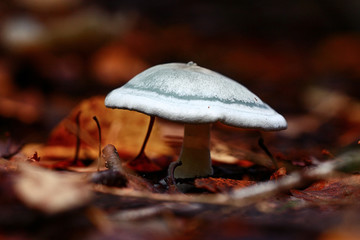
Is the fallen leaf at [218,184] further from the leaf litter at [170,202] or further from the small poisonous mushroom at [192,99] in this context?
the small poisonous mushroom at [192,99]

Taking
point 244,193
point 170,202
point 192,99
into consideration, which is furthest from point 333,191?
point 170,202

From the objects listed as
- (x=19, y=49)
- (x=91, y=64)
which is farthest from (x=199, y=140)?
(x=91, y=64)

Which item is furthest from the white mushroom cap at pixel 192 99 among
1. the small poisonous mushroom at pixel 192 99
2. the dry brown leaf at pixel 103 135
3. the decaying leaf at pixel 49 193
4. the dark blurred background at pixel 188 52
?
the dark blurred background at pixel 188 52

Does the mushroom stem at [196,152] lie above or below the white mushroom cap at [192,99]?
below

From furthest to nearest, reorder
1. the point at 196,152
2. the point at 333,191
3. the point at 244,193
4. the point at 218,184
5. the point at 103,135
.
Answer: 1. the point at 103,135
2. the point at 196,152
3. the point at 333,191
4. the point at 218,184
5. the point at 244,193

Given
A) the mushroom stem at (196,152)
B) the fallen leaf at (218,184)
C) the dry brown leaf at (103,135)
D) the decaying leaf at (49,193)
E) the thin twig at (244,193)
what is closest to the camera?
the decaying leaf at (49,193)

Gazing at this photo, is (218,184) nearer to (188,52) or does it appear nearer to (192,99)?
(192,99)

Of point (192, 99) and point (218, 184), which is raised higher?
point (192, 99)

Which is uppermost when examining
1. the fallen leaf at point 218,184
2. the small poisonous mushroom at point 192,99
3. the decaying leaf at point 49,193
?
the small poisonous mushroom at point 192,99
